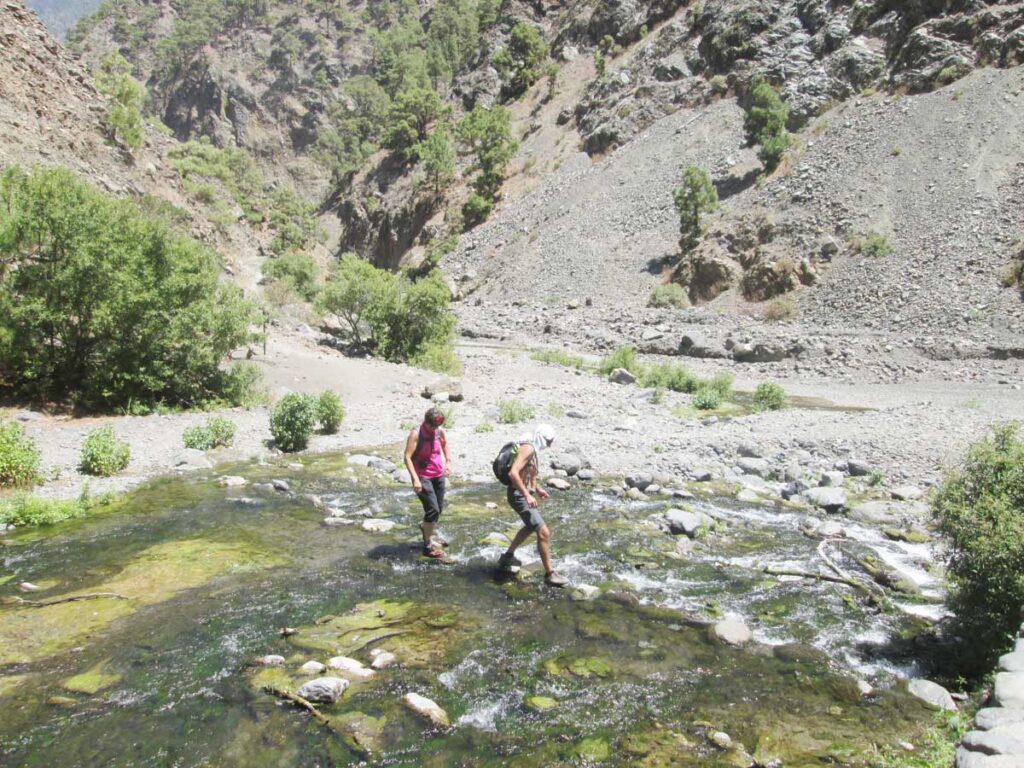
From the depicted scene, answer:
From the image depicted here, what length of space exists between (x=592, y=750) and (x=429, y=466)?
185 inches

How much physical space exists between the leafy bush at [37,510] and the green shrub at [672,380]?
752 inches

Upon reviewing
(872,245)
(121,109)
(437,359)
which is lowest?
(437,359)

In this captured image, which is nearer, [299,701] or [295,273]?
[299,701]

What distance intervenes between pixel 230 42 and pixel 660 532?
171802 millimetres

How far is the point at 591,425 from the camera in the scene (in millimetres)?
18656

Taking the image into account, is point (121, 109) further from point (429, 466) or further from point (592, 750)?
point (592, 750)

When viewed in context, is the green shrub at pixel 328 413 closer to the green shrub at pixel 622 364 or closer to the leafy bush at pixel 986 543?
the green shrub at pixel 622 364

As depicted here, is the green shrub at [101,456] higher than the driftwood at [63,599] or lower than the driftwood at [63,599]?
higher

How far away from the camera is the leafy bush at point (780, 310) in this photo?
3672cm

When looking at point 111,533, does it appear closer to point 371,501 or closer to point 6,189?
point 371,501

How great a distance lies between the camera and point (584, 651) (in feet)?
22.3

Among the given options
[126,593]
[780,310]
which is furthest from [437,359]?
[780,310]

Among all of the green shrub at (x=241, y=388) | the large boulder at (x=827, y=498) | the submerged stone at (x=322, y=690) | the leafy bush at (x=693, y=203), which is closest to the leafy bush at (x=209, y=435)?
the green shrub at (x=241, y=388)

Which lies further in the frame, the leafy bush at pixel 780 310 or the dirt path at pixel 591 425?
the leafy bush at pixel 780 310
